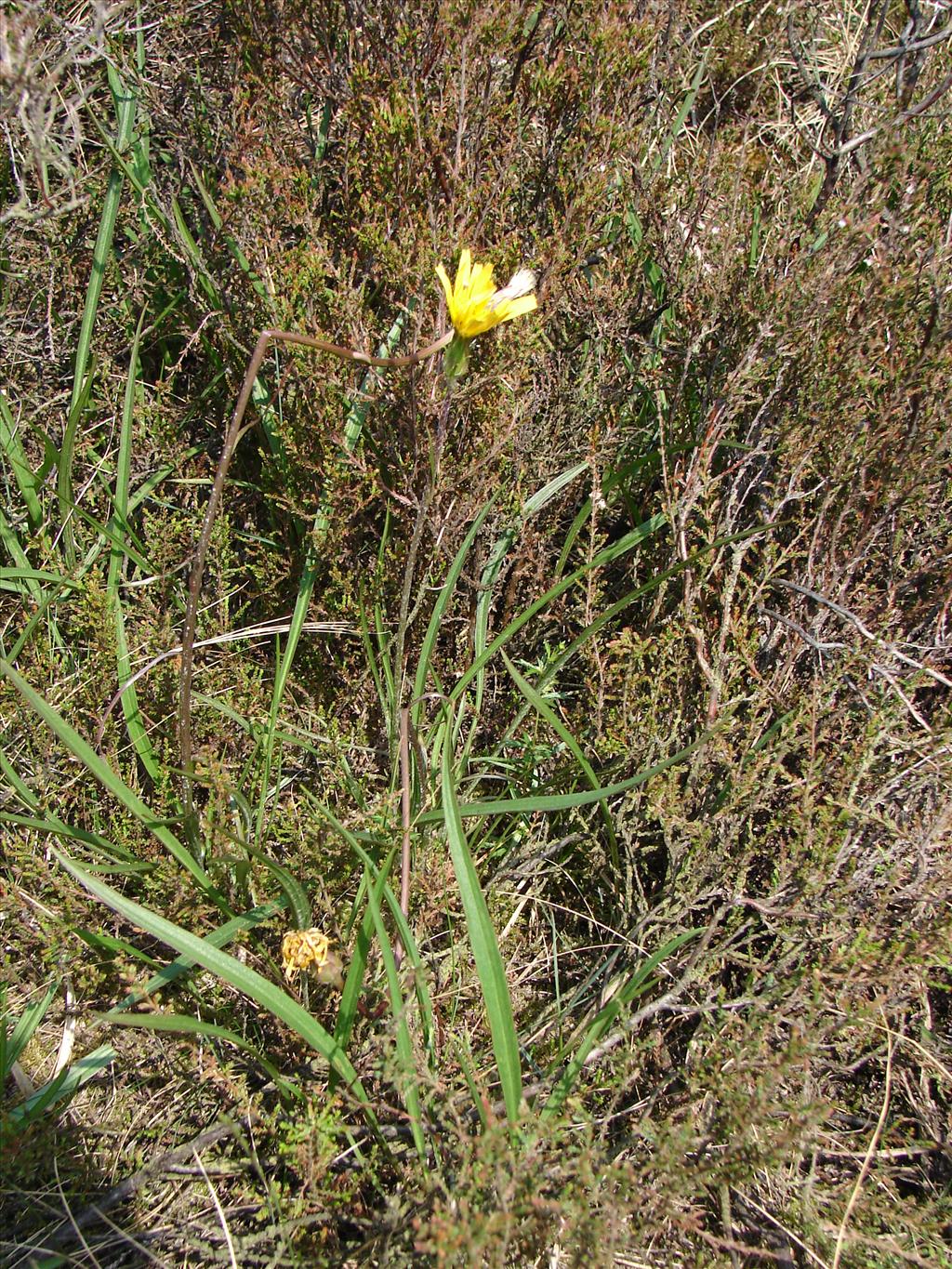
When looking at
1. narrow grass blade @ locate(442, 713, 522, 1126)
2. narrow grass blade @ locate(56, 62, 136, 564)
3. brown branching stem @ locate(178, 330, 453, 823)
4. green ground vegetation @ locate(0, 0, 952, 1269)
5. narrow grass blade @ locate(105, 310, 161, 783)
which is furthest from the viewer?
narrow grass blade @ locate(56, 62, 136, 564)

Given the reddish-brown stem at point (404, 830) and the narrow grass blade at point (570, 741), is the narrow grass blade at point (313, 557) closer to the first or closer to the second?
the reddish-brown stem at point (404, 830)

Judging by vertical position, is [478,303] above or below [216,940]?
above

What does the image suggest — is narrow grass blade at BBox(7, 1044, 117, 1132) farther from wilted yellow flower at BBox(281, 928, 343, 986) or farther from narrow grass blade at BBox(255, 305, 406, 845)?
narrow grass blade at BBox(255, 305, 406, 845)

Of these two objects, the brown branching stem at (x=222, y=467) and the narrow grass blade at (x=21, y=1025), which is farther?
the narrow grass blade at (x=21, y=1025)

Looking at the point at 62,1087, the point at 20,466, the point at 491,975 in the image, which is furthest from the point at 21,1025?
the point at 20,466

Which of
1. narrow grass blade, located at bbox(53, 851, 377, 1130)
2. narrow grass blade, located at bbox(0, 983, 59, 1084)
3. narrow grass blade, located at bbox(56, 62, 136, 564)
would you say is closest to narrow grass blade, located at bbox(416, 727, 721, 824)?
narrow grass blade, located at bbox(53, 851, 377, 1130)

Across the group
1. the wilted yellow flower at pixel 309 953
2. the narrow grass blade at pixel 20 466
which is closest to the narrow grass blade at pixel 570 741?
the wilted yellow flower at pixel 309 953

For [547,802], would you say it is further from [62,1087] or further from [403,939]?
[62,1087]
